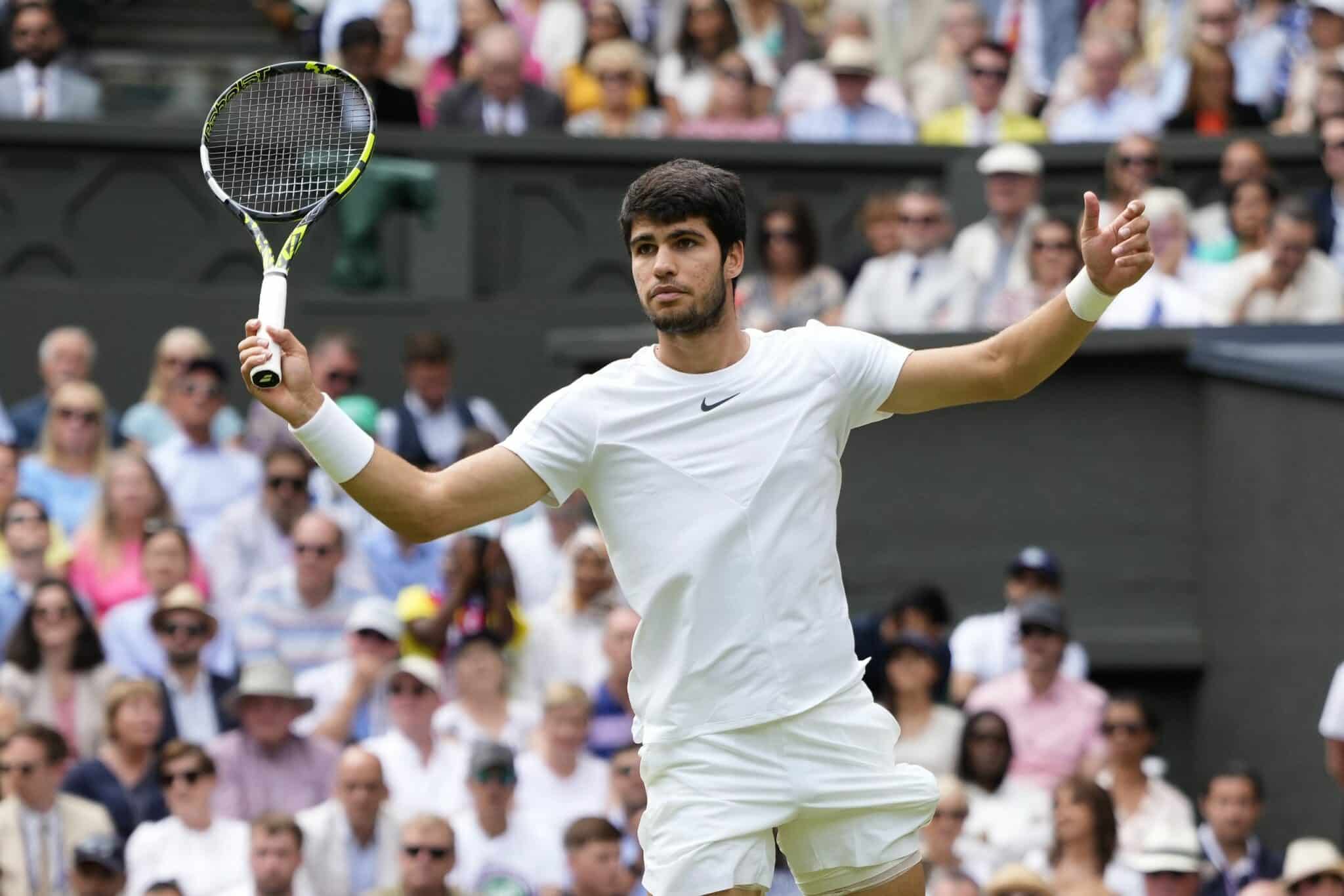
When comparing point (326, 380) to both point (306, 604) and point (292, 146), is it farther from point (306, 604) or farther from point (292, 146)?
point (292, 146)

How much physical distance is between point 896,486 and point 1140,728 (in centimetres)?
238

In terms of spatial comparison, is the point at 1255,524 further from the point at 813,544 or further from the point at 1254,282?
the point at 813,544

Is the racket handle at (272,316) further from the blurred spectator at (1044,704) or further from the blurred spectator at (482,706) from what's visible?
the blurred spectator at (1044,704)

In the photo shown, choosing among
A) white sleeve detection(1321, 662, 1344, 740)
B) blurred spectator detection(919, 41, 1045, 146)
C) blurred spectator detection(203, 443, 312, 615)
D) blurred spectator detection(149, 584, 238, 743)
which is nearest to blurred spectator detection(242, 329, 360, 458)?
blurred spectator detection(203, 443, 312, 615)

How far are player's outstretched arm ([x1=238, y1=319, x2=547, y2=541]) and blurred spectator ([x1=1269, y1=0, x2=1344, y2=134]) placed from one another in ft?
30.2

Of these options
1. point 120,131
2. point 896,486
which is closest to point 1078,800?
point 896,486

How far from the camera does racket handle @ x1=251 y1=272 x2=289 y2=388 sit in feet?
15.2

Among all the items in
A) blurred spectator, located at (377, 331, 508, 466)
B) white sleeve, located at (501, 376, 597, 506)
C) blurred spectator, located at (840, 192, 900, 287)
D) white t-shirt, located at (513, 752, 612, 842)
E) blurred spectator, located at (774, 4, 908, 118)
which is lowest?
white t-shirt, located at (513, 752, 612, 842)

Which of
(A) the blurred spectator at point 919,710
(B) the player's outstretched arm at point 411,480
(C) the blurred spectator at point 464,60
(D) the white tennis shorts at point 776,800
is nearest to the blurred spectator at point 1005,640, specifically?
(A) the blurred spectator at point 919,710

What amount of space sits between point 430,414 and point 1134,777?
12.1 feet

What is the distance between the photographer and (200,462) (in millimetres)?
11000

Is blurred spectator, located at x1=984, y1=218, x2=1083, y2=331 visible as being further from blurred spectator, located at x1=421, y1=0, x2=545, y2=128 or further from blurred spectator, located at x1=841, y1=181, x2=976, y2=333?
blurred spectator, located at x1=421, y1=0, x2=545, y2=128

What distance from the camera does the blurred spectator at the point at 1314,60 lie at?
1335cm

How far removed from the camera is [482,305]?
1304cm
